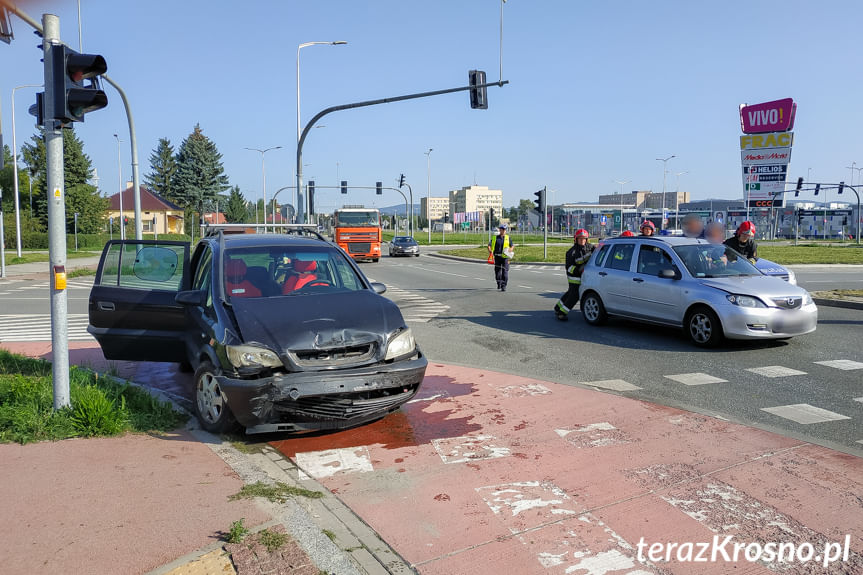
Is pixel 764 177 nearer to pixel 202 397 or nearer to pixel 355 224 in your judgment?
pixel 355 224

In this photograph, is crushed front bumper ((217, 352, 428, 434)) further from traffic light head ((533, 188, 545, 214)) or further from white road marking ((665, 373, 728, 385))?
traffic light head ((533, 188, 545, 214))

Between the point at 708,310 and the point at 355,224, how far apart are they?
29.5m

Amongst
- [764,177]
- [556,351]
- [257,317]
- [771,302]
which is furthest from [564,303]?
[764,177]

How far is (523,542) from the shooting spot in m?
3.73

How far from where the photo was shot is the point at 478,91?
2073 centimetres

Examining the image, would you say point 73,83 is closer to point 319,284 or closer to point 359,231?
point 319,284

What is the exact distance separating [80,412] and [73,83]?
265 centimetres

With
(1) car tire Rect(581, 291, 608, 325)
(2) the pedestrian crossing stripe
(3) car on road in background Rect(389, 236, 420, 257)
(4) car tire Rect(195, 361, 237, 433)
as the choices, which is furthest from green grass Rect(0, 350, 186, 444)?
(3) car on road in background Rect(389, 236, 420, 257)

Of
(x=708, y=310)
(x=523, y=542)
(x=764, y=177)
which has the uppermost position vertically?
(x=764, y=177)

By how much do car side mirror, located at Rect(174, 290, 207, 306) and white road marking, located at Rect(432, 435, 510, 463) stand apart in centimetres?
246

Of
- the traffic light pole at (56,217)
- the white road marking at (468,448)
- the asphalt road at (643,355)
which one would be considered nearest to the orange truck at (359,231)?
the asphalt road at (643,355)

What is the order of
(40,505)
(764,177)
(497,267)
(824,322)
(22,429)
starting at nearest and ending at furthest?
(40,505) → (22,429) → (824,322) → (497,267) → (764,177)

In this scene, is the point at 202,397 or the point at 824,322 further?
the point at 824,322

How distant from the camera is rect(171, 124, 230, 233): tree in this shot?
85125 millimetres
